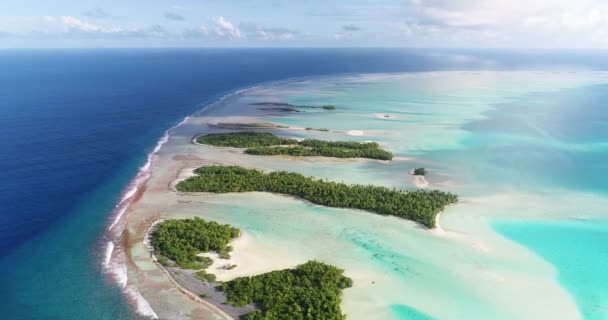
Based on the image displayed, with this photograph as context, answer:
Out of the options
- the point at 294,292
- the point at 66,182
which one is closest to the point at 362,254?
the point at 294,292

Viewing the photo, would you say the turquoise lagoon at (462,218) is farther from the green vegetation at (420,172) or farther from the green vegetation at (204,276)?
the green vegetation at (204,276)

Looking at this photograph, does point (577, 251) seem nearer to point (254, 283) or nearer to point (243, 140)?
point (254, 283)

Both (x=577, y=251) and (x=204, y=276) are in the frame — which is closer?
(x=204, y=276)

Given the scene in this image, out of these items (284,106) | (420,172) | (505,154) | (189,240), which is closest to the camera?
(189,240)

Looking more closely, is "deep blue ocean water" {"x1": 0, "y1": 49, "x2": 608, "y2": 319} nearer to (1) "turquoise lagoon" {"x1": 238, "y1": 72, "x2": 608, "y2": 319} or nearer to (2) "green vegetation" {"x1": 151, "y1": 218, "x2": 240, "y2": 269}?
(2) "green vegetation" {"x1": 151, "y1": 218, "x2": 240, "y2": 269}

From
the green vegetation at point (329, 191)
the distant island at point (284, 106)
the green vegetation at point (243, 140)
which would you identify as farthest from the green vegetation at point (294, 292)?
the distant island at point (284, 106)

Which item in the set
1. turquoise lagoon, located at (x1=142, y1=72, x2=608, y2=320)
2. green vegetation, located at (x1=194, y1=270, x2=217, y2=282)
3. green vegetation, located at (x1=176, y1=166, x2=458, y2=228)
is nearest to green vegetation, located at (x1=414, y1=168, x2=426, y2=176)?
turquoise lagoon, located at (x1=142, y1=72, x2=608, y2=320)
